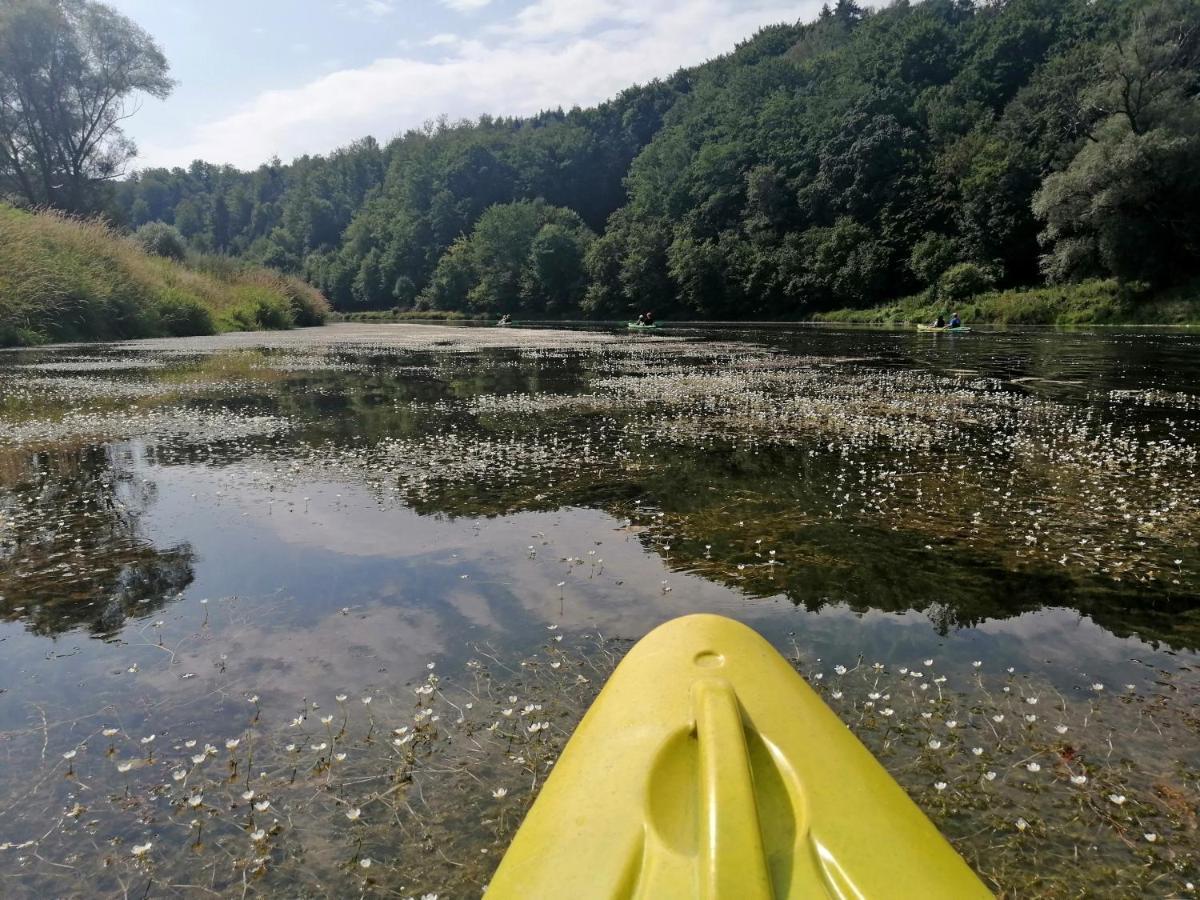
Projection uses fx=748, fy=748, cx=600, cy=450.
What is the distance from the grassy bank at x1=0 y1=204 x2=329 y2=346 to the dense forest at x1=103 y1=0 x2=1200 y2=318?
18459mm

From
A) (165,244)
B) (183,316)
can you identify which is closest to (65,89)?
(165,244)

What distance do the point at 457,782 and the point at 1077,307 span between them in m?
62.7

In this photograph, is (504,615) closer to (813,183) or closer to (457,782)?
(457,782)

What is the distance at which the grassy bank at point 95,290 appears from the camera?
1178 inches

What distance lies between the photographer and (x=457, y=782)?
3682 mm

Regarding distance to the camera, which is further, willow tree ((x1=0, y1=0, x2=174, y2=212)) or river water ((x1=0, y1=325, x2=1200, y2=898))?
willow tree ((x1=0, y1=0, x2=174, y2=212))

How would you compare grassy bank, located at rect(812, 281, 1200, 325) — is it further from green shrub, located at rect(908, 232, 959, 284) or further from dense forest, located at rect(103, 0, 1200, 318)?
green shrub, located at rect(908, 232, 959, 284)

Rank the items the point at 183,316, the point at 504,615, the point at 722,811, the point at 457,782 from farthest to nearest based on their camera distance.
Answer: the point at 183,316 < the point at 504,615 < the point at 457,782 < the point at 722,811

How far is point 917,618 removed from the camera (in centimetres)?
565

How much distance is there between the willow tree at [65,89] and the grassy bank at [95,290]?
1158 centimetres

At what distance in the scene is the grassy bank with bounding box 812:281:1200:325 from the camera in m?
49.7

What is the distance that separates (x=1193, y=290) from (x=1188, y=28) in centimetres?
2296

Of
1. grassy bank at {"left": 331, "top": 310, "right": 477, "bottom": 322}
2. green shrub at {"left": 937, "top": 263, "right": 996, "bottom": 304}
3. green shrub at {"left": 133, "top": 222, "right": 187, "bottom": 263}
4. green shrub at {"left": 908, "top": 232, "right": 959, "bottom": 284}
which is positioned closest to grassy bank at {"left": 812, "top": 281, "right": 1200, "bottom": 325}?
green shrub at {"left": 937, "top": 263, "right": 996, "bottom": 304}

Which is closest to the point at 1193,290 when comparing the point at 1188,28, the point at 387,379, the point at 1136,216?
the point at 1136,216
